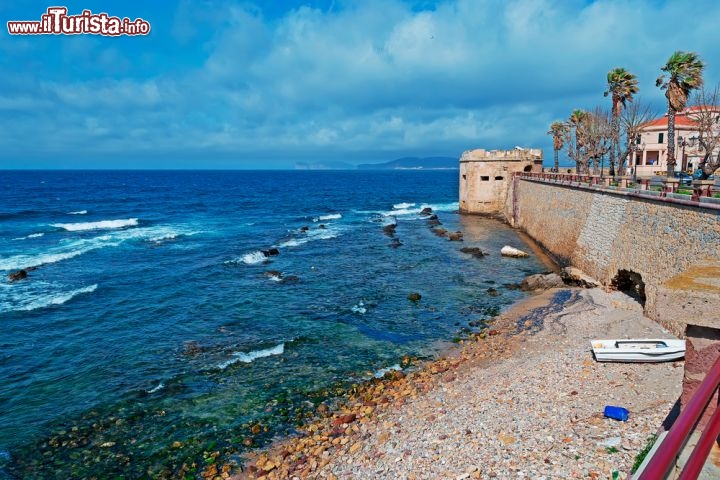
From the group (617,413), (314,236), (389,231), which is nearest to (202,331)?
(617,413)

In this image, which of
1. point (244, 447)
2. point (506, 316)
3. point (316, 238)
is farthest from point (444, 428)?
point (316, 238)

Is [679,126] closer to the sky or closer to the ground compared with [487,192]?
closer to the sky

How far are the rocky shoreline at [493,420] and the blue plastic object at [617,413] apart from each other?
148 millimetres

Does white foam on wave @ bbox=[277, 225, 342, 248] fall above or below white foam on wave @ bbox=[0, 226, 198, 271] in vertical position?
below

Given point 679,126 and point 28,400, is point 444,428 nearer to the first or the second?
point 28,400

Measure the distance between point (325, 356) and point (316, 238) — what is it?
2722 cm

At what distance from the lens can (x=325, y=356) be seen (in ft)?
57.7

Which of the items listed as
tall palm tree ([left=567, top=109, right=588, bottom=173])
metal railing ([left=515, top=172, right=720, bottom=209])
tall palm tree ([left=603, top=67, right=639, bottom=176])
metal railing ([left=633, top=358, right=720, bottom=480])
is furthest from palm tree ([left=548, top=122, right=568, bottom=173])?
metal railing ([left=633, top=358, right=720, bottom=480])

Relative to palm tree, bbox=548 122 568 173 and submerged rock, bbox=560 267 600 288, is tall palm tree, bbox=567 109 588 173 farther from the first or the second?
submerged rock, bbox=560 267 600 288

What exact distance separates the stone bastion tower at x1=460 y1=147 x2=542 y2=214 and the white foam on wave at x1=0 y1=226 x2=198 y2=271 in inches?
1223

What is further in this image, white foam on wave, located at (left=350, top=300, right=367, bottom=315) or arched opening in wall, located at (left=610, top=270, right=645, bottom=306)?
white foam on wave, located at (left=350, top=300, right=367, bottom=315)

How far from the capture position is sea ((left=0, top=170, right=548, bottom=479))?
42.1ft

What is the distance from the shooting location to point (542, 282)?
25078mm

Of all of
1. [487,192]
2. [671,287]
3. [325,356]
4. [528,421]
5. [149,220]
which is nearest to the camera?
[671,287]
